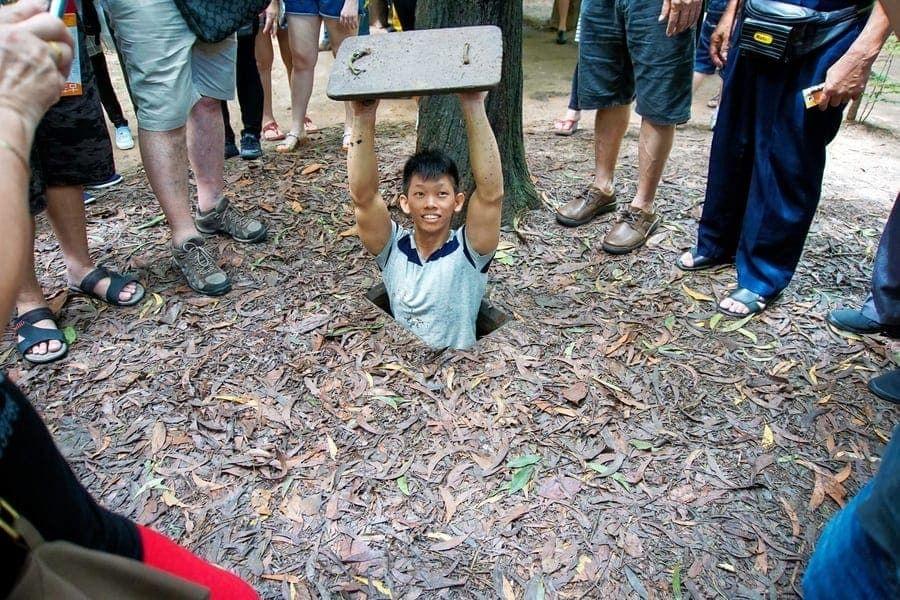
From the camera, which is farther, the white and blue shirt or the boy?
the white and blue shirt

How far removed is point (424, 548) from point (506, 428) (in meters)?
0.57

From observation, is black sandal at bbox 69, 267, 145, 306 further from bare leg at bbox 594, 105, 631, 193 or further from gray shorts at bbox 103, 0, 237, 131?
bare leg at bbox 594, 105, 631, 193

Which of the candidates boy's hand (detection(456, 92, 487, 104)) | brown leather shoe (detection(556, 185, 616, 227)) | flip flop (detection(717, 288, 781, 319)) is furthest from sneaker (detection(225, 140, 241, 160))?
flip flop (detection(717, 288, 781, 319))

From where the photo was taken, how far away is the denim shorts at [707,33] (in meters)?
4.69

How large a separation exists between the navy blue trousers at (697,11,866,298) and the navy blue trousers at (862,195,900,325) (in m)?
0.41

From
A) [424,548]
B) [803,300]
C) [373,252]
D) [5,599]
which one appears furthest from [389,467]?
[803,300]

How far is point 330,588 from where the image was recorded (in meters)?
1.93

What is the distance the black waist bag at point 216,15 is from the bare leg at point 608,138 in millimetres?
1961

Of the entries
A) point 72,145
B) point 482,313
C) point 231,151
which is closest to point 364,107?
point 482,313

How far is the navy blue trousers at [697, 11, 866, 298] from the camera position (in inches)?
109

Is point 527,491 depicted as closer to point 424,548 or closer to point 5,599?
point 424,548

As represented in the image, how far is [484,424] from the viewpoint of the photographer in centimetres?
242

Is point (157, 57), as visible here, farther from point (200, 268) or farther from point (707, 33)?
point (707, 33)

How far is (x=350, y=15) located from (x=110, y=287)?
8.61ft
